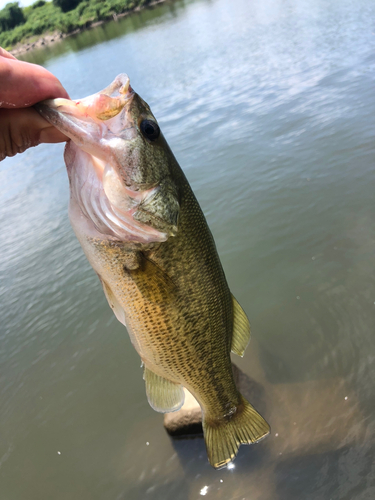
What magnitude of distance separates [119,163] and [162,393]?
1.71 m

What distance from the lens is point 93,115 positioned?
1785mm

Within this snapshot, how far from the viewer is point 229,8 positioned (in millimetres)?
31219

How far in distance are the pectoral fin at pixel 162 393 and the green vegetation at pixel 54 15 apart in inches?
2705

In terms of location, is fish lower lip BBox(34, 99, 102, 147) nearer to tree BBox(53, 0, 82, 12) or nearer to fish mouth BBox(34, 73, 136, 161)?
fish mouth BBox(34, 73, 136, 161)

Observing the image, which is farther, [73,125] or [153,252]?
[153,252]

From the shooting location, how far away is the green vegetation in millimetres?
62362

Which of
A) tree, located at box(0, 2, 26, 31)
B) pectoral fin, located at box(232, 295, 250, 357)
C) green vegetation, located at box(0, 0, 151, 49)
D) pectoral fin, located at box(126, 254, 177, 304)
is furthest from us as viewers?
tree, located at box(0, 2, 26, 31)

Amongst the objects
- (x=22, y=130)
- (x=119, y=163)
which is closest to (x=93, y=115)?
(x=119, y=163)

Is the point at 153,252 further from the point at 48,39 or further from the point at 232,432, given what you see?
the point at 48,39

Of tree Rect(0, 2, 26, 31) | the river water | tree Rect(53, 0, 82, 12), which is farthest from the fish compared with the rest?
tree Rect(0, 2, 26, 31)

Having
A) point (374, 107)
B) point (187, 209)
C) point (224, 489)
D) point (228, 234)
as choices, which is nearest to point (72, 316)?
point (228, 234)

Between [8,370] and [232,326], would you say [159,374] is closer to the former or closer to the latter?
[232,326]

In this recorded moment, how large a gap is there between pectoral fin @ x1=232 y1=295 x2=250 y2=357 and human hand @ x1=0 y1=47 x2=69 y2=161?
169cm

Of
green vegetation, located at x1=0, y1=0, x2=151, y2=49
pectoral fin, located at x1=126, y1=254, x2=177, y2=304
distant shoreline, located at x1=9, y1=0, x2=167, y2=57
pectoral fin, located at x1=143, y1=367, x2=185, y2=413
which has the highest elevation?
green vegetation, located at x1=0, y1=0, x2=151, y2=49
